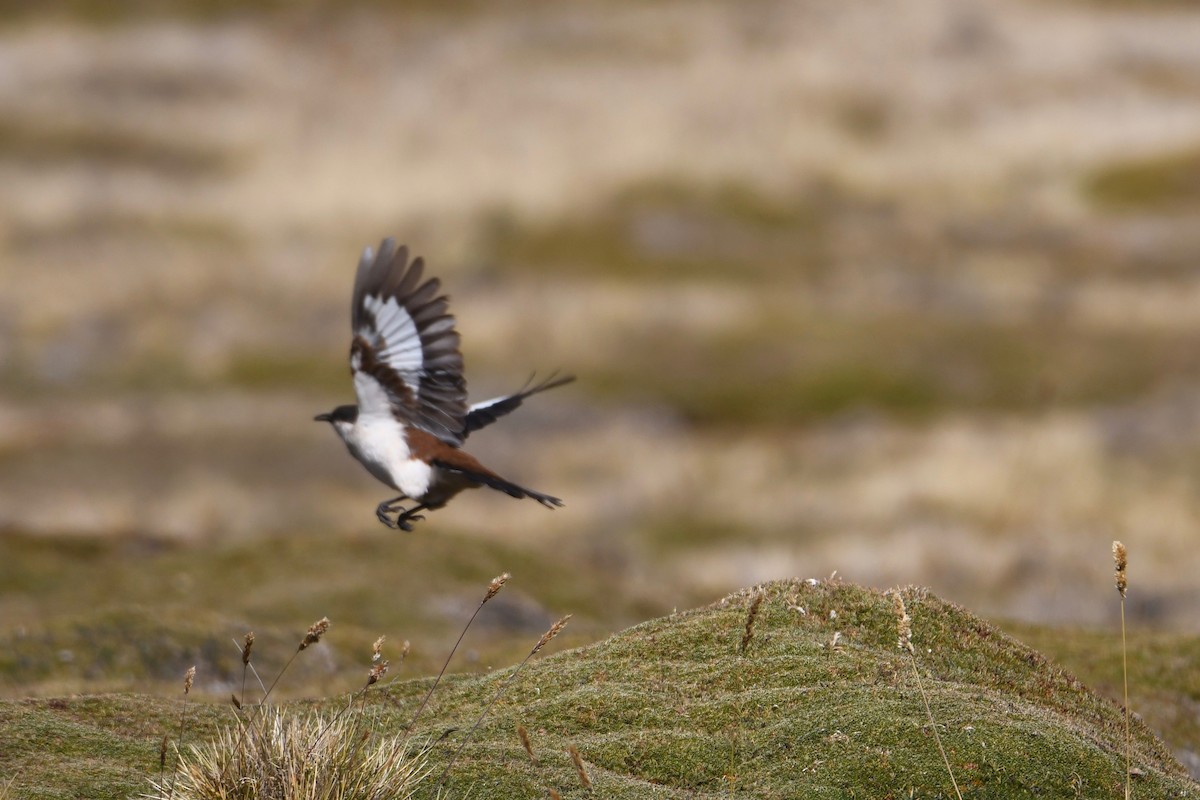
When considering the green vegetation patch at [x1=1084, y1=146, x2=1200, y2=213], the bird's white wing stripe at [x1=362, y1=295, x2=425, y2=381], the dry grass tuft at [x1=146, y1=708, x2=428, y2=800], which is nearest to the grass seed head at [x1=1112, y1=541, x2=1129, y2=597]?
the dry grass tuft at [x1=146, y1=708, x2=428, y2=800]

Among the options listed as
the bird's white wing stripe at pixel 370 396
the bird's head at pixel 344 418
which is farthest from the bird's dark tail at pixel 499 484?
the bird's head at pixel 344 418

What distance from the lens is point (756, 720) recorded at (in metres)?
10.2

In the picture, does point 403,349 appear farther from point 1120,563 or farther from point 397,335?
point 1120,563

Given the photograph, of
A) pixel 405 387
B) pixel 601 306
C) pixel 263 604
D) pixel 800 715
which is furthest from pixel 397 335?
pixel 601 306

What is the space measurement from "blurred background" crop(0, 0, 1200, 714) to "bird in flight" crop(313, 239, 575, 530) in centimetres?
577

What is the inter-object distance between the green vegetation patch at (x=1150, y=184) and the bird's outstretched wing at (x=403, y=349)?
4742 centimetres

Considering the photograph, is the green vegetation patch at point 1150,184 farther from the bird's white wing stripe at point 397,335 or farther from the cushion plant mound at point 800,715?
the bird's white wing stripe at point 397,335

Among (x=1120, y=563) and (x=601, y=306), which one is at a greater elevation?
(x=601, y=306)

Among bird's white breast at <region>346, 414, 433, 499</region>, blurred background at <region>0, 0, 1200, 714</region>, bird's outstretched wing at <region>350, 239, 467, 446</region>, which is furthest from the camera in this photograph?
blurred background at <region>0, 0, 1200, 714</region>

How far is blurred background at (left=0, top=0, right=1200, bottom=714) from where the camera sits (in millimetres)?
25547

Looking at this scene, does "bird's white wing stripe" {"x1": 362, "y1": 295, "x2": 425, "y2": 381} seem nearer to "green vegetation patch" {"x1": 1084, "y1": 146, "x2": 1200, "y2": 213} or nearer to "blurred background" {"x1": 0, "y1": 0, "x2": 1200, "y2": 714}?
"blurred background" {"x1": 0, "y1": 0, "x2": 1200, "y2": 714}

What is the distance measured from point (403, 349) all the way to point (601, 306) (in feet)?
114

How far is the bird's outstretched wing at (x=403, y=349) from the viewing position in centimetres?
1047

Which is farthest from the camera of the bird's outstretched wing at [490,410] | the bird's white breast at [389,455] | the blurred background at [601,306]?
the blurred background at [601,306]
